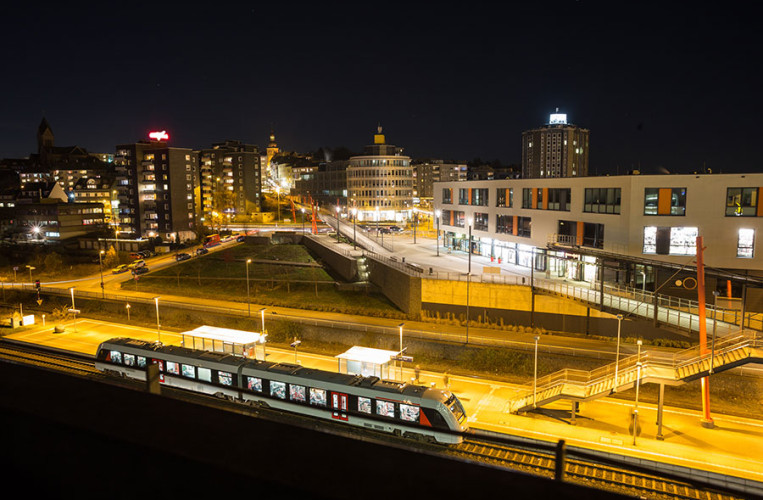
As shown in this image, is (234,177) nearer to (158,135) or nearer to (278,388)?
(158,135)

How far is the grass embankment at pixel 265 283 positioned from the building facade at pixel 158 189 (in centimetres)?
2158

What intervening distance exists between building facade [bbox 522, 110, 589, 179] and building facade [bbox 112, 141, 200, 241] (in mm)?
102562

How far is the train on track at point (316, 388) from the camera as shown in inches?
739

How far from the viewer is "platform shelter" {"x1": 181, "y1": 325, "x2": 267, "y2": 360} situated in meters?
27.0

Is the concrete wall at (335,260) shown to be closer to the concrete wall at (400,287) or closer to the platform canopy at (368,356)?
the concrete wall at (400,287)

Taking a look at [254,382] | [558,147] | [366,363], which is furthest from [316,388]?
[558,147]

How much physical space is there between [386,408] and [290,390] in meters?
4.37

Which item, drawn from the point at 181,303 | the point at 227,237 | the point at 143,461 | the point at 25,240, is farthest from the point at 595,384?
the point at 25,240

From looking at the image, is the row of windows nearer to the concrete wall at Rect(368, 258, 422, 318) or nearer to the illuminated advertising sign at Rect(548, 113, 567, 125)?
the concrete wall at Rect(368, 258, 422, 318)

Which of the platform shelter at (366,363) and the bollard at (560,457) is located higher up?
the bollard at (560,457)

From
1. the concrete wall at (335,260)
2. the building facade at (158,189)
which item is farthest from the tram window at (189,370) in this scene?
the building facade at (158,189)

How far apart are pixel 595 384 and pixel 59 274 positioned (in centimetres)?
6059

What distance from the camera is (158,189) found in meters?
84.2

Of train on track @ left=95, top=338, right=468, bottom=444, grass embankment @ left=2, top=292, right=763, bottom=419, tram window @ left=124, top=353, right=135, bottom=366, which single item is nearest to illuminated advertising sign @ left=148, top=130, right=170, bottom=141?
grass embankment @ left=2, top=292, right=763, bottom=419
